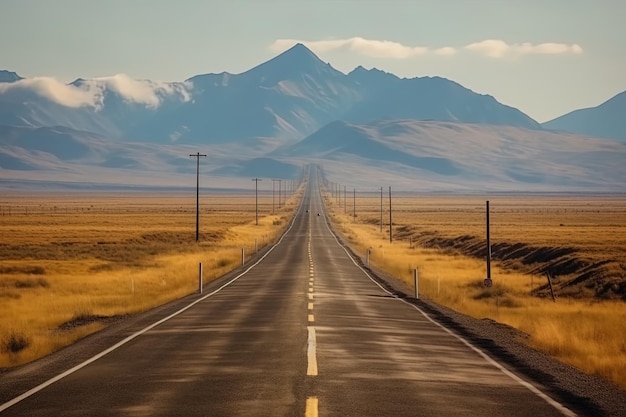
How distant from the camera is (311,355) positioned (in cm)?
1853

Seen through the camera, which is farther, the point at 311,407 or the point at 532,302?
the point at 532,302

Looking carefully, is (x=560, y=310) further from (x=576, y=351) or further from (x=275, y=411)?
(x=275, y=411)

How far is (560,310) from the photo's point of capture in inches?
1460

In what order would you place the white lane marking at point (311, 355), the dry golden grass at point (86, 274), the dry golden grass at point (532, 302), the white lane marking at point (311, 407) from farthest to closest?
1. the dry golden grass at point (86, 274)
2. the dry golden grass at point (532, 302)
3. the white lane marking at point (311, 355)
4. the white lane marking at point (311, 407)

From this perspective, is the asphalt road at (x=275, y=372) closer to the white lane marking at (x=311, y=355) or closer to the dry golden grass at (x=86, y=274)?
the white lane marking at (x=311, y=355)

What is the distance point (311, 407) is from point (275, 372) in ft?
11.2

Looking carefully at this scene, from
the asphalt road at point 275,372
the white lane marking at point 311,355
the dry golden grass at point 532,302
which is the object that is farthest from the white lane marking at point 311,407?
the dry golden grass at point 532,302

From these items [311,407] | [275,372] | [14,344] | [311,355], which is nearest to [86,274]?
[14,344]

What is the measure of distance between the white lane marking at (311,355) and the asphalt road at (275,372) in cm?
3

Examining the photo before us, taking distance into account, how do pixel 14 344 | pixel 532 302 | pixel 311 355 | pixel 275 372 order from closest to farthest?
pixel 275 372, pixel 311 355, pixel 14 344, pixel 532 302

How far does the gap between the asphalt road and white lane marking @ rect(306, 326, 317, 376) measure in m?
0.03

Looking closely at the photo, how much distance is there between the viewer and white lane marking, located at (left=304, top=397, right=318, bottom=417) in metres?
12.4

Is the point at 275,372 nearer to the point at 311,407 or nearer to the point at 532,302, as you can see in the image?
the point at 311,407

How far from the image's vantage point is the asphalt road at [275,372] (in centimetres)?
1326
